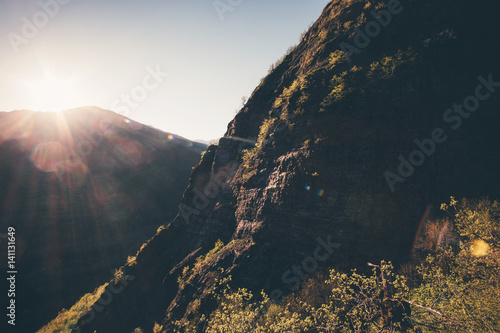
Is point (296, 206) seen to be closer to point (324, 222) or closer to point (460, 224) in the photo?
point (324, 222)

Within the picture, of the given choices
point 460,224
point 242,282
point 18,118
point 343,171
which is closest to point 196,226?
point 242,282

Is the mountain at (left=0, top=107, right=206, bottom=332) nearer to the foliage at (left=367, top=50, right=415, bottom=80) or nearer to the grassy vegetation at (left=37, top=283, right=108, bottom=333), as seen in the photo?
the grassy vegetation at (left=37, top=283, right=108, bottom=333)

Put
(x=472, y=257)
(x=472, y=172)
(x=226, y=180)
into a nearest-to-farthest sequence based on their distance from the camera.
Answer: (x=472, y=257)
(x=472, y=172)
(x=226, y=180)

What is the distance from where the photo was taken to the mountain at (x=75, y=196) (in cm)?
3166

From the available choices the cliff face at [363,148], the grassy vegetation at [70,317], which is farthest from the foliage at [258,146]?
the grassy vegetation at [70,317]

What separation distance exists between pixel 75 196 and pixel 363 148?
57235 mm

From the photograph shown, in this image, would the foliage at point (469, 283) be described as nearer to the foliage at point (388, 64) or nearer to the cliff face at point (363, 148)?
the cliff face at point (363, 148)

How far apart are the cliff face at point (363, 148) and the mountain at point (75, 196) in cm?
2108

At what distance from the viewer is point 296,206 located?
16766mm

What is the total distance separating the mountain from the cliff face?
21.1 m

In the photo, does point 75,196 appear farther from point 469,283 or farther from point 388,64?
point 469,283

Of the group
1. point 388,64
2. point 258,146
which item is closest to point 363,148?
point 388,64

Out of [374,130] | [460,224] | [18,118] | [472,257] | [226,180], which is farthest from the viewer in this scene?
[18,118]

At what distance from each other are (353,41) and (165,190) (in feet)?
173
